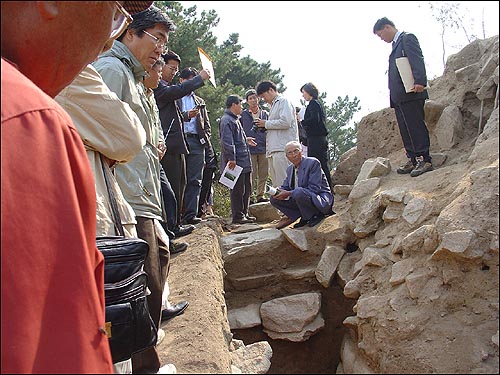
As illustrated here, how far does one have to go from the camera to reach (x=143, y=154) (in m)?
2.54

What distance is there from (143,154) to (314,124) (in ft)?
15.0

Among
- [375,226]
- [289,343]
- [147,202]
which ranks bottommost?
[289,343]

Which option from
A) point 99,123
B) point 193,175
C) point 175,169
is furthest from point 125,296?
point 193,175

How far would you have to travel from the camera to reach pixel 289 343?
20.1 feet

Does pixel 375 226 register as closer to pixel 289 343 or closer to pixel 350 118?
pixel 289 343

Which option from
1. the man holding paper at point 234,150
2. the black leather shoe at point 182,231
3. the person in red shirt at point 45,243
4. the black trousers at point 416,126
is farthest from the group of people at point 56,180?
the man holding paper at point 234,150

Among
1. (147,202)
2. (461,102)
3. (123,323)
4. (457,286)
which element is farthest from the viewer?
(461,102)

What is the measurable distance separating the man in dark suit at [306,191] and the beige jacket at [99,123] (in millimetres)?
4320

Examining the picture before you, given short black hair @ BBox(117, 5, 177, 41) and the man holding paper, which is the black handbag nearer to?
short black hair @ BBox(117, 5, 177, 41)

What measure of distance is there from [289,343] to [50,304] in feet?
18.9

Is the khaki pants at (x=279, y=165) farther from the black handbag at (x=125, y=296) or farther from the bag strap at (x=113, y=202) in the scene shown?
the black handbag at (x=125, y=296)

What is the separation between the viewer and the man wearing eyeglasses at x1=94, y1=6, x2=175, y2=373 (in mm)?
2414

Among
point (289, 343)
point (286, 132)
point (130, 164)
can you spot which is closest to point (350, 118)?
point (286, 132)

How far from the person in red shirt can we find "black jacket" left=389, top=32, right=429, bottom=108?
15.4 ft
